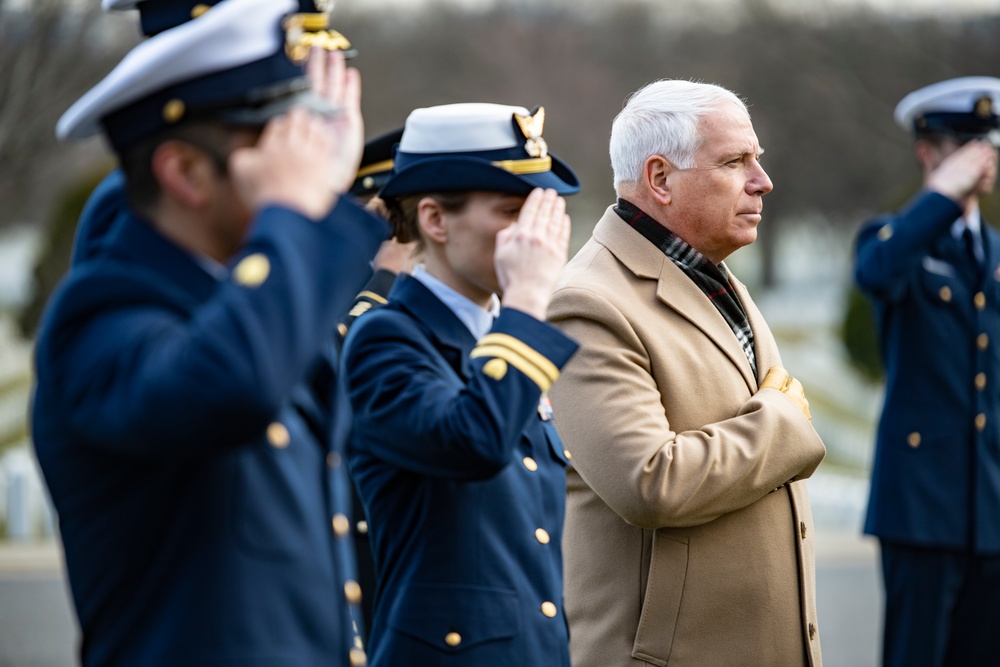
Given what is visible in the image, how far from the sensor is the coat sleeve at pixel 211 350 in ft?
6.16

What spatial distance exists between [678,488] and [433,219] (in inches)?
33.5

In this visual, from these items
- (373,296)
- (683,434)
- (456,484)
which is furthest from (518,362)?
(373,296)

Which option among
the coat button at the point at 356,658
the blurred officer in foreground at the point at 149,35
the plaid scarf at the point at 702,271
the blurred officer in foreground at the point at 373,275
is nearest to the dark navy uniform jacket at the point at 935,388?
the plaid scarf at the point at 702,271

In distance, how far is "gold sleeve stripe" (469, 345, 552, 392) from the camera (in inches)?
103

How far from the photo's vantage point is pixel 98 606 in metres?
2.07

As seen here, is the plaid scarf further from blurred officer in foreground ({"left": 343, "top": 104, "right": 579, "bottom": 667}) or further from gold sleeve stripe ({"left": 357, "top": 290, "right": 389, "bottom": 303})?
gold sleeve stripe ({"left": 357, "top": 290, "right": 389, "bottom": 303})

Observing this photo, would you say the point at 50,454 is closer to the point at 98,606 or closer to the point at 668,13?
the point at 98,606

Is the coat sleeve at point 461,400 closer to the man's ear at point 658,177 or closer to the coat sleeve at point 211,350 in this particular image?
the coat sleeve at point 211,350

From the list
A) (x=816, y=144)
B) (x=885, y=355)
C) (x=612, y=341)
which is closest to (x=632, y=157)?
(x=612, y=341)

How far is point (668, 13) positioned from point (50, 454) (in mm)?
31662

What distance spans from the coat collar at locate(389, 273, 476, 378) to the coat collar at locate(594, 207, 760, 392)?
76 cm

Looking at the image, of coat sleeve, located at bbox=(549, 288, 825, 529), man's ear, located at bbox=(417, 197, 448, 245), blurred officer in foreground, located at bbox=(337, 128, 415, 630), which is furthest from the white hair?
man's ear, located at bbox=(417, 197, 448, 245)

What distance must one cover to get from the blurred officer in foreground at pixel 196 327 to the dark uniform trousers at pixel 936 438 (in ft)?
12.7

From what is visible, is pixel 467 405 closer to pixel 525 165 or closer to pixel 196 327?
pixel 525 165
